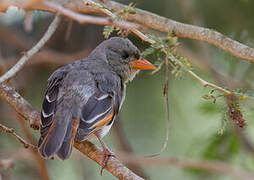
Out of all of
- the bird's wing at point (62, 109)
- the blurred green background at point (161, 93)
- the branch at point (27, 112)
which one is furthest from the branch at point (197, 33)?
the blurred green background at point (161, 93)

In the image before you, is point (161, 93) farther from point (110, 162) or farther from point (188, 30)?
point (110, 162)

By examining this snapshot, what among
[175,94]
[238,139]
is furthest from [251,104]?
[175,94]

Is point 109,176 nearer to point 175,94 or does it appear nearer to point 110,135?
point 110,135

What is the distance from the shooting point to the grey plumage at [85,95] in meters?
3.52

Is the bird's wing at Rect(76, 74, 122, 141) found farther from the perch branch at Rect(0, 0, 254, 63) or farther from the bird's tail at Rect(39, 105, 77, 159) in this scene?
the perch branch at Rect(0, 0, 254, 63)

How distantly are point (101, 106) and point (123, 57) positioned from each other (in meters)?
1.07

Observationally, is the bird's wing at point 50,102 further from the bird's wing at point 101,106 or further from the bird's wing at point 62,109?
the bird's wing at point 101,106

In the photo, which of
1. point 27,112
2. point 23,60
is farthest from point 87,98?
point 23,60

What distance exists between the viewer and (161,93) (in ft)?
20.3

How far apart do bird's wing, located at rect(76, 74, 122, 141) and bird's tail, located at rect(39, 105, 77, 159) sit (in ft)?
0.29

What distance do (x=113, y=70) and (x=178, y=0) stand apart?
4.59ft

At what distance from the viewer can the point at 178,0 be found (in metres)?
5.56

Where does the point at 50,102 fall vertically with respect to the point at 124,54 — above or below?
below

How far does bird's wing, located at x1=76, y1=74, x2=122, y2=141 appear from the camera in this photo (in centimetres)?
365
